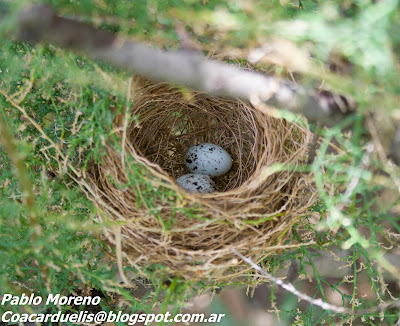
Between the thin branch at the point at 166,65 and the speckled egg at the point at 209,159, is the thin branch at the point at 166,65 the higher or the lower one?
the higher one

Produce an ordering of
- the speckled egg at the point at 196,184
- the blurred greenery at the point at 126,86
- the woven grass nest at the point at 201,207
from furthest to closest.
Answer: the speckled egg at the point at 196,184, the woven grass nest at the point at 201,207, the blurred greenery at the point at 126,86

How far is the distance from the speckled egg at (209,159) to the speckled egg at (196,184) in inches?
2.6

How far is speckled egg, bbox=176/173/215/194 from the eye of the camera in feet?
3.74

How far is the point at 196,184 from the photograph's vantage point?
45.1 inches

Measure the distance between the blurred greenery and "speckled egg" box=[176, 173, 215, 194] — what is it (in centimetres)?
25

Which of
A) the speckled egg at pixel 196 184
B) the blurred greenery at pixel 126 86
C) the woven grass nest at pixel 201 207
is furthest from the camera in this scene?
the speckled egg at pixel 196 184

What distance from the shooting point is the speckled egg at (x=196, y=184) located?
114 centimetres

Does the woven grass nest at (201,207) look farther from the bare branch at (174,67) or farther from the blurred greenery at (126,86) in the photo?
the bare branch at (174,67)

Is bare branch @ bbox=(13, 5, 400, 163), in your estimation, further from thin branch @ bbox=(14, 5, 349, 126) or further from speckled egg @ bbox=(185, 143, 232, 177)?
speckled egg @ bbox=(185, 143, 232, 177)

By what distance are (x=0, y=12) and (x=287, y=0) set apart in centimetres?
52

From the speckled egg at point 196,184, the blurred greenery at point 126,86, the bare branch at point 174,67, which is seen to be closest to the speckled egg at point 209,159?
the speckled egg at point 196,184

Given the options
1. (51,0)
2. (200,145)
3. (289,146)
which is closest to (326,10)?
(51,0)

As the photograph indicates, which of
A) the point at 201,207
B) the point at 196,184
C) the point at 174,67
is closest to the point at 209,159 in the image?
the point at 196,184

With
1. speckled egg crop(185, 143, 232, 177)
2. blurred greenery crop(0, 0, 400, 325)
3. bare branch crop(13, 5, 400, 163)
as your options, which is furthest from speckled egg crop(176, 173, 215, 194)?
bare branch crop(13, 5, 400, 163)
